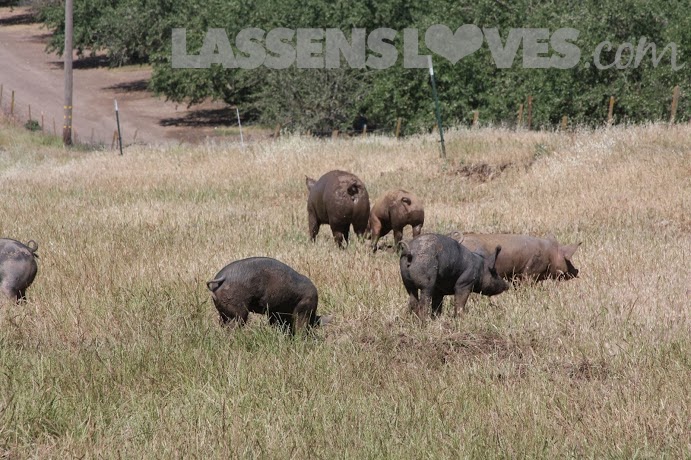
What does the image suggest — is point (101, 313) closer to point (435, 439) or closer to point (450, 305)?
point (450, 305)

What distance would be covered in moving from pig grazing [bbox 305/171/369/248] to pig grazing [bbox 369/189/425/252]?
0.16 meters

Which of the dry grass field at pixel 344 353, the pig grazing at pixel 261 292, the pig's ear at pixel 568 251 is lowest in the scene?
the dry grass field at pixel 344 353

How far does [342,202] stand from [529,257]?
9.58ft

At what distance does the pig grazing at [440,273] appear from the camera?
7.28 m

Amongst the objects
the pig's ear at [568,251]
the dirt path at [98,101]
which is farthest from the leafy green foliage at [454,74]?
the pig's ear at [568,251]

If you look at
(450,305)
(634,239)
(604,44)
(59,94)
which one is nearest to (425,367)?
(450,305)

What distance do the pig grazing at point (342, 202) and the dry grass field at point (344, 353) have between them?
31cm

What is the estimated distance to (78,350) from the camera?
21.0 feet

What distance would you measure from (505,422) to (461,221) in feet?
28.7

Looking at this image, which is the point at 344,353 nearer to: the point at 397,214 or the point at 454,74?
the point at 397,214

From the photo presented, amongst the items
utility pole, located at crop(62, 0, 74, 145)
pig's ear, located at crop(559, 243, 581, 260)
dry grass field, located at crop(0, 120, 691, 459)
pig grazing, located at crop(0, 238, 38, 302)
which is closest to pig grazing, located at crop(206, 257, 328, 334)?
dry grass field, located at crop(0, 120, 691, 459)

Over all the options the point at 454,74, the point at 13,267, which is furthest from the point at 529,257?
the point at 454,74

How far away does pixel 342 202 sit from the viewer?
11.4 metres

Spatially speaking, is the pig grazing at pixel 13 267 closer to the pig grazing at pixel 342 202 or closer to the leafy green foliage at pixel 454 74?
the pig grazing at pixel 342 202
